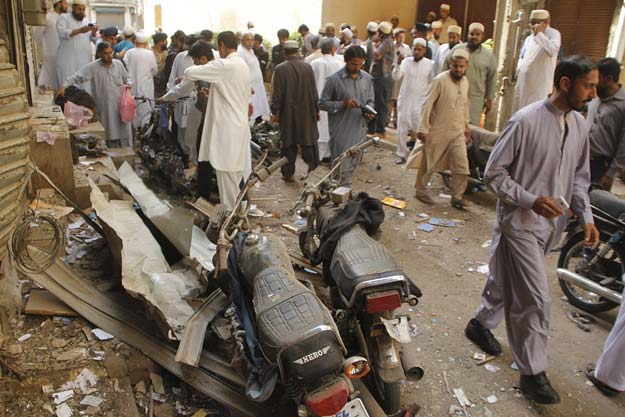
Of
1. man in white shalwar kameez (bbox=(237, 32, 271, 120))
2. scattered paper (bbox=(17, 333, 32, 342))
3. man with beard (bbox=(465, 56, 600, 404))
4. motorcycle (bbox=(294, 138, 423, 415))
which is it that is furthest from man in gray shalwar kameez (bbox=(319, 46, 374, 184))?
scattered paper (bbox=(17, 333, 32, 342))

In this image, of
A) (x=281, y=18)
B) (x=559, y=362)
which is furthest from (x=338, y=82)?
(x=281, y=18)

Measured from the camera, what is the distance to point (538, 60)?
7.71 metres

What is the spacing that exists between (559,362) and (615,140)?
2.52 meters

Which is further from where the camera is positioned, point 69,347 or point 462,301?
point 462,301

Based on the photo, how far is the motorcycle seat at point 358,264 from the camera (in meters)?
2.85

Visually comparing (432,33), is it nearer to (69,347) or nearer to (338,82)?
(338,82)

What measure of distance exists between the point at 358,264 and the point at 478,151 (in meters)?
4.56

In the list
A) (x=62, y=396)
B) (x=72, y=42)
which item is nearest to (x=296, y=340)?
(x=62, y=396)

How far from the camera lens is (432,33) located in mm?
11688

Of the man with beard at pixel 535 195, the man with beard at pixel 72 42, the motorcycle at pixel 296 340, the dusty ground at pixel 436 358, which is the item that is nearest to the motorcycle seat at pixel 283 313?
the motorcycle at pixel 296 340

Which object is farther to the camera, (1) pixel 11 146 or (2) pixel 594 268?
(2) pixel 594 268

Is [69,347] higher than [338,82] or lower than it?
lower

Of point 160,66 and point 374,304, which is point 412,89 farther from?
point 374,304

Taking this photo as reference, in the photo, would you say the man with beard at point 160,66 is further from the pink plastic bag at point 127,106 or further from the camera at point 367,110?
the camera at point 367,110
